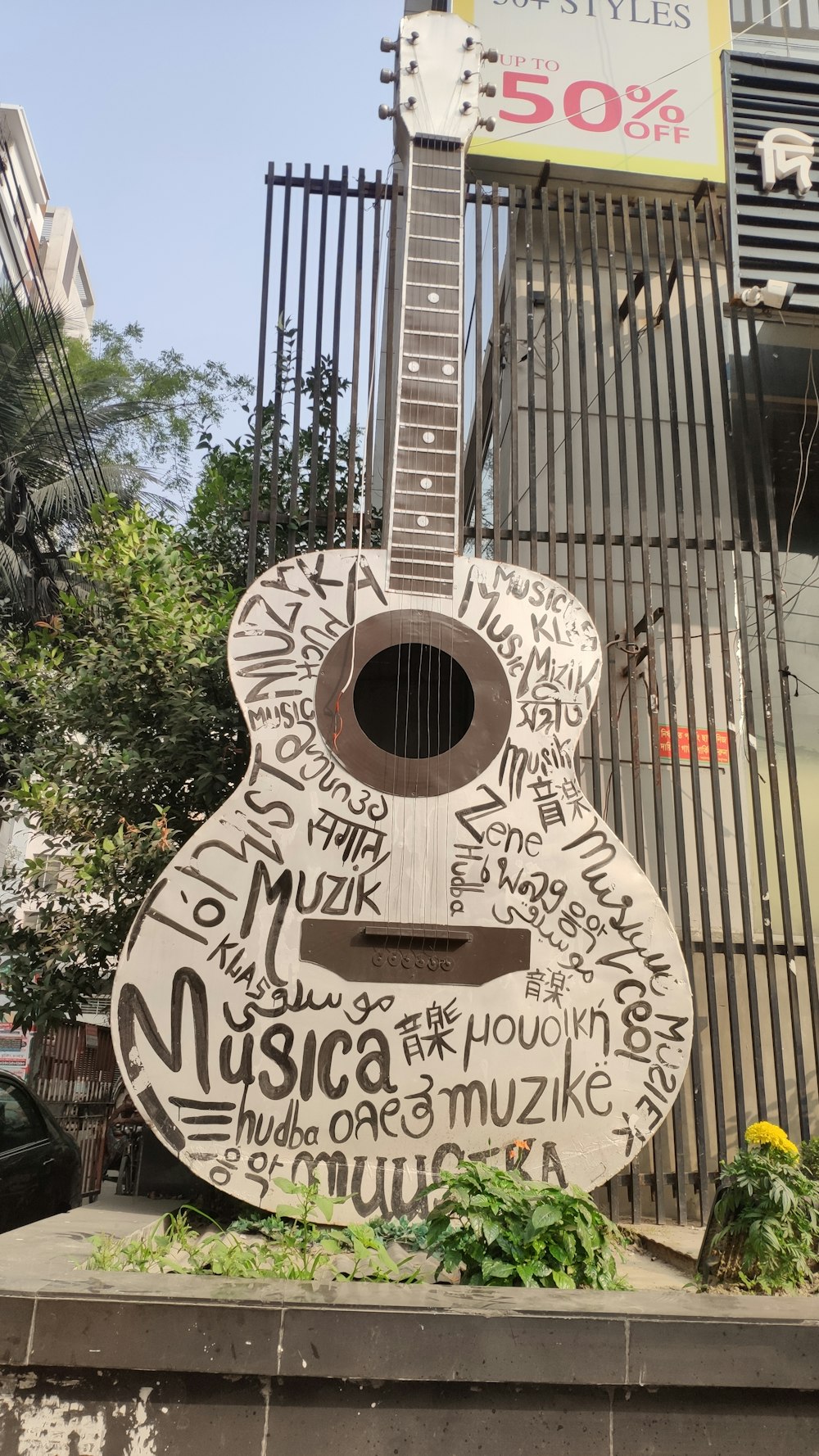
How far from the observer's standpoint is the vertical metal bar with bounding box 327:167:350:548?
6590 mm

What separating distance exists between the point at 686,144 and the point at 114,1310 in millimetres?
9892

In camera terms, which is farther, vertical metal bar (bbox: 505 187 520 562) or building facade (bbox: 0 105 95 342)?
building facade (bbox: 0 105 95 342)

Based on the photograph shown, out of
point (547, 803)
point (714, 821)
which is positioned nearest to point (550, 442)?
point (714, 821)

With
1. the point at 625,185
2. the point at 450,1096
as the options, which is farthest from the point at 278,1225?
the point at 625,185

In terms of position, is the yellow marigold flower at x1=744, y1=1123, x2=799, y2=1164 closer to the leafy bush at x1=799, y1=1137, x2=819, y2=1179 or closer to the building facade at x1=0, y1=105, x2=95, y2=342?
the leafy bush at x1=799, y1=1137, x2=819, y2=1179

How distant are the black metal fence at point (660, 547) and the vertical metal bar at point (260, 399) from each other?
1.5 inches

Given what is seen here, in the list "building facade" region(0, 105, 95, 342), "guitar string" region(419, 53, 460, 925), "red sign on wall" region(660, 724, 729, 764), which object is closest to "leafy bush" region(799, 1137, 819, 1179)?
"guitar string" region(419, 53, 460, 925)

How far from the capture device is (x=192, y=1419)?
2.57 meters

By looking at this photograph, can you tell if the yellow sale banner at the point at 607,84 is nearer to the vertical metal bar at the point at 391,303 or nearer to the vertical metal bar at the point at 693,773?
the vertical metal bar at the point at 391,303

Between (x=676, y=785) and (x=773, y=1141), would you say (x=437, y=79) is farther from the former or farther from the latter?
(x=773, y=1141)

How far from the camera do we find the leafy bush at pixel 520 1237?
3.03 meters

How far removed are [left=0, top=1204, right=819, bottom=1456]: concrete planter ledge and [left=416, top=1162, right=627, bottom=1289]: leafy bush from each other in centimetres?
37

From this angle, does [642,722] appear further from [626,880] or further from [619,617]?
[626,880]

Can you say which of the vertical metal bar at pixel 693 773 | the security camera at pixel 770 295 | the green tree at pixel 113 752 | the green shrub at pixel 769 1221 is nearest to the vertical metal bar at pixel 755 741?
the security camera at pixel 770 295
